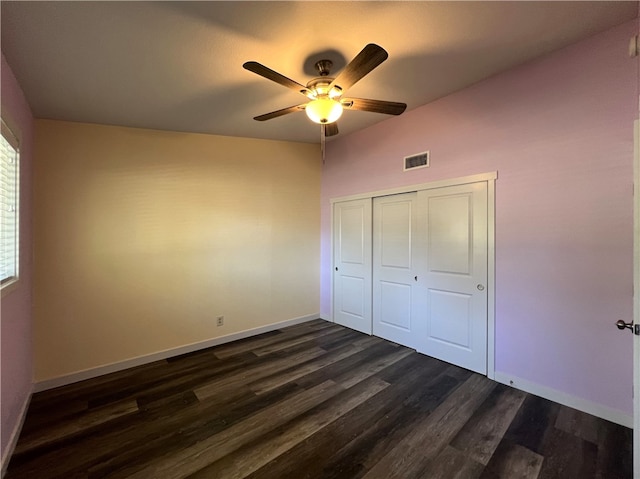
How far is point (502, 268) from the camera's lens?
2584mm

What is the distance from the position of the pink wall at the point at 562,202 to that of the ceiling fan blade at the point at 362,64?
1.67 m

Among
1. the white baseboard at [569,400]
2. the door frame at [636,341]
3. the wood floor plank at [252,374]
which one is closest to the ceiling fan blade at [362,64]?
the door frame at [636,341]

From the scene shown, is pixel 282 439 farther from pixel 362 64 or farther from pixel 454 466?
pixel 362 64

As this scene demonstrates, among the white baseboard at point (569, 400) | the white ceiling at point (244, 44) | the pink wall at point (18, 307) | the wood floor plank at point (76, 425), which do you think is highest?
the white ceiling at point (244, 44)

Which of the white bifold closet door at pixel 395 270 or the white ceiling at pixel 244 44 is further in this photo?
the white bifold closet door at pixel 395 270

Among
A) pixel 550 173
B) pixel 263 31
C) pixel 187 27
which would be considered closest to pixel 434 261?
pixel 550 173

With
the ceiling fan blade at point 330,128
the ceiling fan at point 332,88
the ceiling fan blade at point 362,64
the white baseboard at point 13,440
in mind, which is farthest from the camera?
the ceiling fan blade at point 330,128

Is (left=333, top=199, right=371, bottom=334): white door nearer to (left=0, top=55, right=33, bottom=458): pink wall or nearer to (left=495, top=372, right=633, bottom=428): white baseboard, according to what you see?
(left=495, top=372, right=633, bottom=428): white baseboard

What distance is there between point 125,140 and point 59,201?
91cm

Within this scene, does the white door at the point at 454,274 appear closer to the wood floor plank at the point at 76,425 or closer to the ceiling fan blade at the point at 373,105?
the ceiling fan blade at the point at 373,105

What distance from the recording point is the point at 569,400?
2.20 m

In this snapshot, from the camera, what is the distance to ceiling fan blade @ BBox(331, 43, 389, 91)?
1.47 m

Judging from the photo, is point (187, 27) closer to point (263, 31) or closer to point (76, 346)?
point (263, 31)

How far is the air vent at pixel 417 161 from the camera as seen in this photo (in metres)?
3.16
